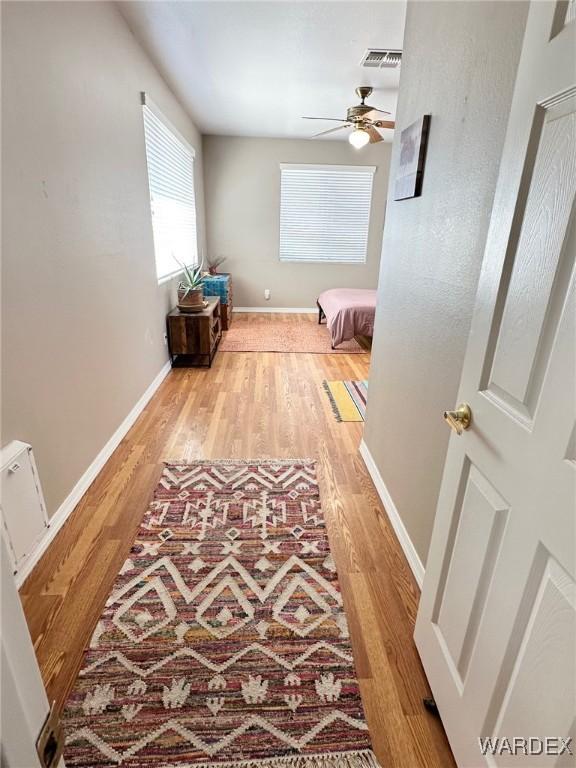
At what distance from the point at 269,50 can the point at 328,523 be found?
3382 mm

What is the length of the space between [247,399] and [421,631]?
2.33m

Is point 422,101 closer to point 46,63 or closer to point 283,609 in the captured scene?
point 46,63

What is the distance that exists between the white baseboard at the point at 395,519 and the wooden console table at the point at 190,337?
214 centimetres

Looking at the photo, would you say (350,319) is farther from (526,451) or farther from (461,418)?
(526,451)

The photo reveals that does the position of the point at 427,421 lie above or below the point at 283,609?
above

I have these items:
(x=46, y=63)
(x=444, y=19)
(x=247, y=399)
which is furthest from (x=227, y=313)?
(x=444, y=19)

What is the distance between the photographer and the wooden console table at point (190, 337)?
3932 mm

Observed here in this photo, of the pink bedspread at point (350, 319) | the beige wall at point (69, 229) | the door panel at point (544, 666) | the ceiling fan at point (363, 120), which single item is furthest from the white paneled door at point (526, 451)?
the pink bedspread at point (350, 319)

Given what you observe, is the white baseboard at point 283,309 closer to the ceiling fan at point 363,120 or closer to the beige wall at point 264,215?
the beige wall at point 264,215

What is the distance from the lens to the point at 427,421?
5.20 feet

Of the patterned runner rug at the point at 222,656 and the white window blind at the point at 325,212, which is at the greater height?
the white window blind at the point at 325,212

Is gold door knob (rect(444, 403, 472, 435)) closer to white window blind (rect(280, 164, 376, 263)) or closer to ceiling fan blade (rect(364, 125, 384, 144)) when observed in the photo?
ceiling fan blade (rect(364, 125, 384, 144))

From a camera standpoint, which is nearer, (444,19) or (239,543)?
(444,19)

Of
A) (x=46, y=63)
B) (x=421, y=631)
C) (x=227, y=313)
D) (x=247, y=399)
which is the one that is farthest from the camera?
(x=227, y=313)
